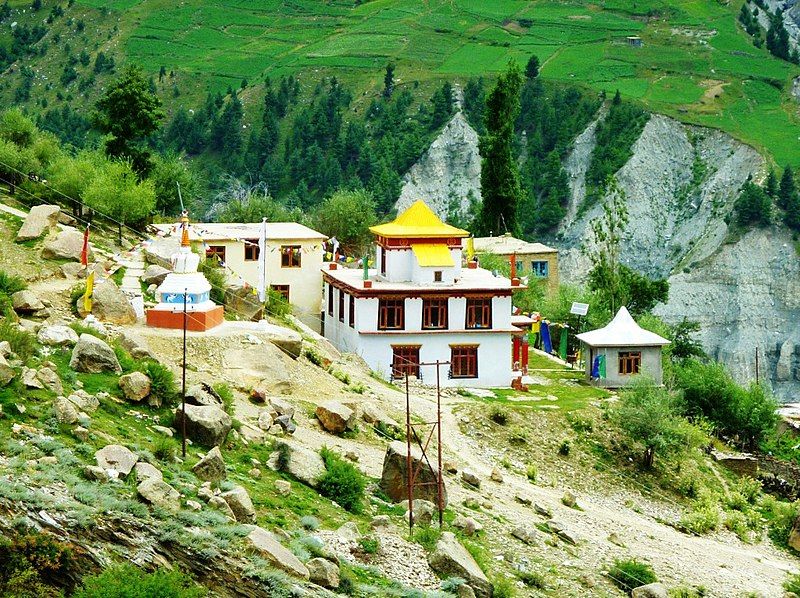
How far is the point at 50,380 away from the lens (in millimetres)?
41906

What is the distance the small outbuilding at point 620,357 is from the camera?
73.5 metres

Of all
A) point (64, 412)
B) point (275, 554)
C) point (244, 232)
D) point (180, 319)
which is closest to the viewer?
point (275, 554)

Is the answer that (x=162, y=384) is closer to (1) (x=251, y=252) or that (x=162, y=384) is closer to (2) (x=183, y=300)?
(2) (x=183, y=300)

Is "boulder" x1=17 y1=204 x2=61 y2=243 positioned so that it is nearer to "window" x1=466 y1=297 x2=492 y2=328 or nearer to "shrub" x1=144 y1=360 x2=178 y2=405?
"shrub" x1=144 y1=360 x2=178 y2=405

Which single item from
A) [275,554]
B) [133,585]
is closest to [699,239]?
[275,554]

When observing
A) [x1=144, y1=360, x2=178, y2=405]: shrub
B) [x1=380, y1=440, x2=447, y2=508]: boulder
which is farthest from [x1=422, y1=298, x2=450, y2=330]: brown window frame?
[x1=144, y1=360, x2=178, y2=405]: shrub

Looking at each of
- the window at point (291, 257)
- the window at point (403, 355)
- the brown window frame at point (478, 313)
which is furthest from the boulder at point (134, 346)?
the window at point (291, 257)

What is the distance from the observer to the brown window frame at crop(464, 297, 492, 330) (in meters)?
71.8

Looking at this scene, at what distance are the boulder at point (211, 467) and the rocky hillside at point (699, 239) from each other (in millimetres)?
110931

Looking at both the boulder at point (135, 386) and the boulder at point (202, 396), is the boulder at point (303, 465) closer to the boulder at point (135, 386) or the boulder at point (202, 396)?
the boulder at point (202, 396)

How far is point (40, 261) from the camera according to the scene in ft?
186

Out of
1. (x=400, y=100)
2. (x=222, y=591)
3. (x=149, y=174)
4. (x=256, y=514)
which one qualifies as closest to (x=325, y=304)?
(x=149, y=174)

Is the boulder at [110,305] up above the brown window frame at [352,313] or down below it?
above

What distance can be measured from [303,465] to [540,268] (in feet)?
213
